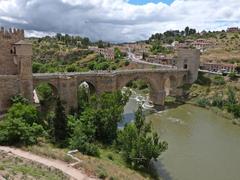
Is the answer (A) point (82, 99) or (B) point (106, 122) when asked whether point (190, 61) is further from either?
(B) point (106, 122)

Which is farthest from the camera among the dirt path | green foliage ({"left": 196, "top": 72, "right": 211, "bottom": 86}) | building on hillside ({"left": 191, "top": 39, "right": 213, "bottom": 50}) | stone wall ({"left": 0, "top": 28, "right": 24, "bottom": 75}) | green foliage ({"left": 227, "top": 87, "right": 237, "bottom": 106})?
building on hillside ({"left": 191, "top": 39, "right": 213, "bottom": 50})

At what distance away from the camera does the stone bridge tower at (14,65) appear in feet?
92.3

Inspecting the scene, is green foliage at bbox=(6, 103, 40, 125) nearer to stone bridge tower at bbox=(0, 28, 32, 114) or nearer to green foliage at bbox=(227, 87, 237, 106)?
stone bridge tower at bbox=(0, 28, 32, 114)

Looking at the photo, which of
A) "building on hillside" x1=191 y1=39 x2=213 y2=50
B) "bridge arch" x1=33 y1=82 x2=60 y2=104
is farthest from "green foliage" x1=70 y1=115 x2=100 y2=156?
"building on hillside" x1=191 y1=39 x2=213 y2=50

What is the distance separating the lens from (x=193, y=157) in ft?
86.9

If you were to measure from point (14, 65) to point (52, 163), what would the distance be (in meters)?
13.2

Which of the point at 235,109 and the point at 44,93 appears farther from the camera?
the point at 235,109

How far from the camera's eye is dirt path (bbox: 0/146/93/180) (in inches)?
735

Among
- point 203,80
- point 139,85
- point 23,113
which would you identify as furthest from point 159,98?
point 23,113

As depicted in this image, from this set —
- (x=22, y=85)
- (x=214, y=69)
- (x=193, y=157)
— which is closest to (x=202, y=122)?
(x=193, y=157)

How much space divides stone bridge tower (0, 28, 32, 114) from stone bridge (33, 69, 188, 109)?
2400mm

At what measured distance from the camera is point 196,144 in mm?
30062

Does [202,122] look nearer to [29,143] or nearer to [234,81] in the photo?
[234,81]

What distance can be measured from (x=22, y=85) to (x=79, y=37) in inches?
3943
